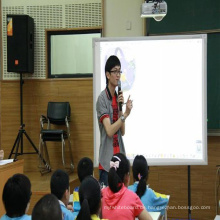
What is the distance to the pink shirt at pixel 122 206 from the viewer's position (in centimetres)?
232

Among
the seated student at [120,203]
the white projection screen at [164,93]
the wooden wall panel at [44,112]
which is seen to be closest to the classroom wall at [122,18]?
the wooden wall panel at [44,112]

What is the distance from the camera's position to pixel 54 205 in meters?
1.59

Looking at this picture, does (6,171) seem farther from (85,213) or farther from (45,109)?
(45,109)

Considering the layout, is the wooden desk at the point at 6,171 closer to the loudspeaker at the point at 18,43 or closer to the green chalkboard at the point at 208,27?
the loudspeaker at the point at 18,43

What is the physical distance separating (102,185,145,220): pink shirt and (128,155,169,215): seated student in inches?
16.6

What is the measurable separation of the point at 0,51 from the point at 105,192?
Answer: 15.2 ft

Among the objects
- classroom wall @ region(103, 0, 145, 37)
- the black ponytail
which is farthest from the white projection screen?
classroom wall @ region(103, 0, 145, 37)

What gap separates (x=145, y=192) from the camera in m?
2.81

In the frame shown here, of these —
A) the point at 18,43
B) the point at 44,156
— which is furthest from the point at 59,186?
the point at 18,43

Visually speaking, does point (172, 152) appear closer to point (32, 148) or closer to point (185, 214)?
point (185, 214)

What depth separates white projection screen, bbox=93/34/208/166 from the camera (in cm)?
380

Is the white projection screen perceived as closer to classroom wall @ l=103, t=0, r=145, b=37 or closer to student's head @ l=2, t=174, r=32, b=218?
student's head @ l=2, t=174, r=32, b=218

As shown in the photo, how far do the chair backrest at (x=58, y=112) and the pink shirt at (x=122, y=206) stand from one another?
3708 millimetres

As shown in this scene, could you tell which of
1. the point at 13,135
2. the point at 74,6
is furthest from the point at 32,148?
the point at 74,6
